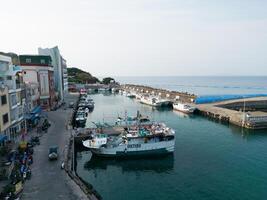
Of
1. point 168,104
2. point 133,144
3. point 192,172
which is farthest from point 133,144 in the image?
point 168,104

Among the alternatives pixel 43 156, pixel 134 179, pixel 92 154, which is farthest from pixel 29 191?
pixel 92 154

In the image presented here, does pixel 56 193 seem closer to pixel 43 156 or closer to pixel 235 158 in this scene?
pixel 43 156

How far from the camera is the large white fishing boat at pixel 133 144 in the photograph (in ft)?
123

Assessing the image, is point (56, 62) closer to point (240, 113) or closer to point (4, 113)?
point (4, 113)

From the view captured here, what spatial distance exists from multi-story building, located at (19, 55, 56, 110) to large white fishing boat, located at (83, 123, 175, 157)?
25.1 m

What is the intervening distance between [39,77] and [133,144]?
35.2 m

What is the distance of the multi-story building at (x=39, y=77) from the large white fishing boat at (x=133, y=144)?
25144 mm

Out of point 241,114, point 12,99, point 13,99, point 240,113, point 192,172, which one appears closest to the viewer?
point 192,172

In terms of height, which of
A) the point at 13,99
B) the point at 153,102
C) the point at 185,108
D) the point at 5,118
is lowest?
the point at 185,108

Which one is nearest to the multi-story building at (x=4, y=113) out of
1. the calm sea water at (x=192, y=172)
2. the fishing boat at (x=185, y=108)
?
the calm sea water at (x=192, y=172)

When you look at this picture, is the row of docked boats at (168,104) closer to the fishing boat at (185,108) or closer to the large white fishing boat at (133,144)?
the fishing boat at (185,108)

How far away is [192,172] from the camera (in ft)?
105

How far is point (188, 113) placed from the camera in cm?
7519

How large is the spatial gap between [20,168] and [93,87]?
14541 cm
